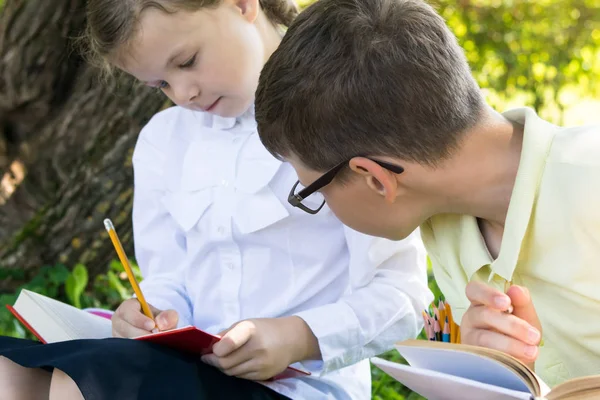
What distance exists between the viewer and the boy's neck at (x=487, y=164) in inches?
69.7

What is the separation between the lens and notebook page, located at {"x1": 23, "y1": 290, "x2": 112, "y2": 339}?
6.79 ft

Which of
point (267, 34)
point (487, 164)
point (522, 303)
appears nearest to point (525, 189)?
point (487, 164)

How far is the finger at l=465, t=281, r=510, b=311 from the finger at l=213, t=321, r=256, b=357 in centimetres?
52

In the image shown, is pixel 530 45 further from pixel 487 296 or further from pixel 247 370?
pixel 487 296

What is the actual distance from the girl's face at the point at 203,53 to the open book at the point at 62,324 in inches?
22.8

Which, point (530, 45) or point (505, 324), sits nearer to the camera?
point (505, 324)

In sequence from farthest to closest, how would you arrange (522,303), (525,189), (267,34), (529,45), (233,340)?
1. (529,45)
2. (267,34)
3. (233,340)
4. (525,189)
5. (522,303)

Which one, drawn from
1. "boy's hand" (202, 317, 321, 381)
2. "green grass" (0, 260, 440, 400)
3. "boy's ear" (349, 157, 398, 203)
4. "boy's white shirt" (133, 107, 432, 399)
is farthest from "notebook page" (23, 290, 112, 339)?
"green grass" (0, 260, 440, 400)

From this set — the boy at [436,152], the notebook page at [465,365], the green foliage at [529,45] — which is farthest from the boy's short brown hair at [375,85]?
the green foliage at [529,45]

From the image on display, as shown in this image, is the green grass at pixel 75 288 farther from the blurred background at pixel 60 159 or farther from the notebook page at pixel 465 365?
the notebook page at pixel 465 365

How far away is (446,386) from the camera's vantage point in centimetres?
147

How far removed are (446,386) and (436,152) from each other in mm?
496

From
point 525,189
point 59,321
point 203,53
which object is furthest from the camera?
point 203,53

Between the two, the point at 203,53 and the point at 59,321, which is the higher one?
the point at 203,53
